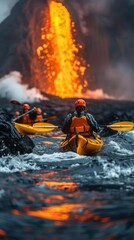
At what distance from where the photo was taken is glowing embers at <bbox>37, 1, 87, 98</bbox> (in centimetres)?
7981

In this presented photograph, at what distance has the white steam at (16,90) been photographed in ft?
234

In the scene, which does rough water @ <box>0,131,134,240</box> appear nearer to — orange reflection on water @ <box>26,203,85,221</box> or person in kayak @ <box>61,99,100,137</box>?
orange reflection on water @ <box>26,203,85,221</box>

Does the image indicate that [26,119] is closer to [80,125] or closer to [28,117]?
[28,117]

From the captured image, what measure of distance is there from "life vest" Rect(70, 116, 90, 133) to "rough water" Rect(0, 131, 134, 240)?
2.93 metres

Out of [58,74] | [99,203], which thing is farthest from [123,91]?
[99,203]

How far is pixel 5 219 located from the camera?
A: 5195 millimetres

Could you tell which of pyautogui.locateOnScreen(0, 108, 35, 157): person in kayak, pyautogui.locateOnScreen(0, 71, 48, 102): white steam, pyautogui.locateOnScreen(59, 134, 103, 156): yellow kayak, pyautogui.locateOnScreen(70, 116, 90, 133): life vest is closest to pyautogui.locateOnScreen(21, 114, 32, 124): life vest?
pyautogui.locateOnScreen(59, 134, 103, 156): yellow kayak

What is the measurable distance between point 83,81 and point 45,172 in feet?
255

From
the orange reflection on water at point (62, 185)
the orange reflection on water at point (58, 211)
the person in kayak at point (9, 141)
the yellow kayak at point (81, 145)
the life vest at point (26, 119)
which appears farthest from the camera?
the life vest at point (26, 119)

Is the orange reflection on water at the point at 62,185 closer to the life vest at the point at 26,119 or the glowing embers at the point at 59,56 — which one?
the life vest at the point at 26,119

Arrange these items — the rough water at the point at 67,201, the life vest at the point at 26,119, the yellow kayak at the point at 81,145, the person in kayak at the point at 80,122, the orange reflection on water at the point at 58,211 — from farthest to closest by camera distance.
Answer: the life vest at the point at 26,119 → the person in kayak at the point at 80,122 → the yellow kayak at the point at 81,145 → the orange reflection on water at the point at 58,211 → the rough water at the point at 67,201

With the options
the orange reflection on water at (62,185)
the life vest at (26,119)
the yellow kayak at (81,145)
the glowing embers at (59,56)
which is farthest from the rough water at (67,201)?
the glowing embers at (59,56)

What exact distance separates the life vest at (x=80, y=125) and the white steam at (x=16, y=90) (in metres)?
59.1

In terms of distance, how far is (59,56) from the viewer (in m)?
82.1
